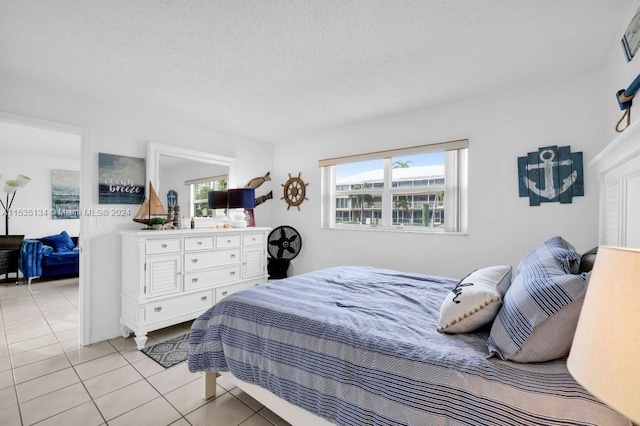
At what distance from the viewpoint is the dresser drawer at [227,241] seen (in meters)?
3.38

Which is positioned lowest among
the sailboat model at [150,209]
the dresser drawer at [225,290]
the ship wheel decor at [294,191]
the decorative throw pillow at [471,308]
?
the dresser drawer at [225,290]

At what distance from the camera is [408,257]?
11.0ft

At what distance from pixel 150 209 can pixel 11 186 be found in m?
4.25

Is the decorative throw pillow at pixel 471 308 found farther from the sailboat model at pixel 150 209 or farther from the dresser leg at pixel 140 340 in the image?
the sailboat model at pixel 150 209

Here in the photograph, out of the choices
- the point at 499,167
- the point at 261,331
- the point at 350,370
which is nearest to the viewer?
the point at 350,370

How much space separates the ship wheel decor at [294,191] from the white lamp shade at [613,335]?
3.78 metres

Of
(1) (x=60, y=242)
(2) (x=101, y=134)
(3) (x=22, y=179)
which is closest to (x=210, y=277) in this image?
(2) (x=101, y=134)

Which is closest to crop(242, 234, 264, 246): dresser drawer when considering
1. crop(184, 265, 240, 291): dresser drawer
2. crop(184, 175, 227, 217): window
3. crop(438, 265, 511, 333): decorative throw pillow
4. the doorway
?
crop(184, 265, 240, 291): dresser drawer

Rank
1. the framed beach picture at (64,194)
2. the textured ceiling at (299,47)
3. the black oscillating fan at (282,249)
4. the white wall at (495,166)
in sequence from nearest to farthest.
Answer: the textured ceiling at (299,47) → the white wall at (495,166) → the black oscillating fan at (282,249) → the framed beach picture at (64,194)

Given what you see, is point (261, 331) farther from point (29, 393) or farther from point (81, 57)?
point (81, 57)

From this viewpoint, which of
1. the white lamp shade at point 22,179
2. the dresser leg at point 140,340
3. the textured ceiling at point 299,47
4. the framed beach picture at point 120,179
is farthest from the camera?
the white lamp shade at point 22,179

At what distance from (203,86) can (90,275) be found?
209 centimetres

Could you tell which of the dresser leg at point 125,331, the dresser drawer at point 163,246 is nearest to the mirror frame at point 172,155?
the dresser drawer at point 163,246

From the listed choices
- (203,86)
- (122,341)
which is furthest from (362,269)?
(122,341)
